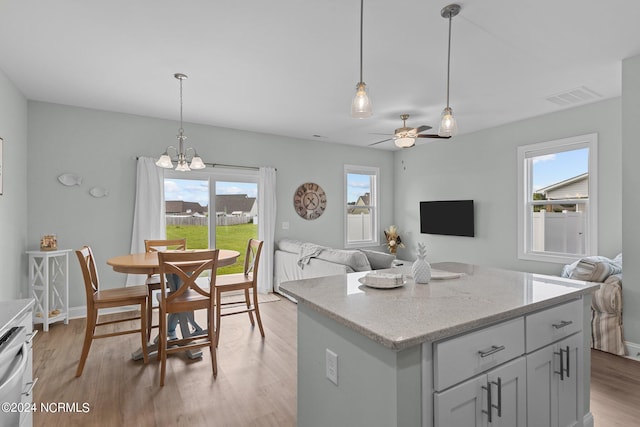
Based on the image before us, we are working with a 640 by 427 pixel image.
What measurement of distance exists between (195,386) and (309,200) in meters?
3.83

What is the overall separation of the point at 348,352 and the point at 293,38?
229cm

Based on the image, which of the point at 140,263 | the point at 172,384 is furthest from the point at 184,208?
the point at 172,384

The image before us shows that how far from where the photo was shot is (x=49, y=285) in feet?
12.9

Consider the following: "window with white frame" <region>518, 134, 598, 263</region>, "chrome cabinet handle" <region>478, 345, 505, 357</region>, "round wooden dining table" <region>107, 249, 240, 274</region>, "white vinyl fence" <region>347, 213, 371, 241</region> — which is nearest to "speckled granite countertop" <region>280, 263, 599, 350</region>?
"chrome cabinet handle" <region>478, 345, 505, 357</region>

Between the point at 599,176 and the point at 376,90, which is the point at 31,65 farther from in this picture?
the point at 599,176

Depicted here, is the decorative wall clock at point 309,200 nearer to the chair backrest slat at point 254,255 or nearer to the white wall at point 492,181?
the white wall at point 492,181

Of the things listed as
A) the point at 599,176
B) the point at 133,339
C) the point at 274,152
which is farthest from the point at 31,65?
the point at 599,176

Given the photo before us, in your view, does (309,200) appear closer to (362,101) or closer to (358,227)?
(358,227)

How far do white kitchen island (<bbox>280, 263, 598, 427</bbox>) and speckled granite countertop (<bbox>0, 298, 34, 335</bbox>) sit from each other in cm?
114

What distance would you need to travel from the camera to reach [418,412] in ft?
3.85

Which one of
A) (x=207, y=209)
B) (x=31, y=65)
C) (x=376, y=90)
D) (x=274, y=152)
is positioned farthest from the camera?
(x=274, y=152)

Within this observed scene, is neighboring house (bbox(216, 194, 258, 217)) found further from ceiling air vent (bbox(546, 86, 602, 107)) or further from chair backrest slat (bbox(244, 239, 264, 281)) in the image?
ceiling air vent (bbox(546, 86, 602, 107))

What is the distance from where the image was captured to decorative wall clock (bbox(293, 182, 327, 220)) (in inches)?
227

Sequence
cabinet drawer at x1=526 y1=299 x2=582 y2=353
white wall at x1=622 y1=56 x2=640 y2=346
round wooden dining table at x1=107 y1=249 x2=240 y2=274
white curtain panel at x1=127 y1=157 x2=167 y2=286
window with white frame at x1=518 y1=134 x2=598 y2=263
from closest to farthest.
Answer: cabinet drawer at x1=526 y1=299 x2=582 y2=353 < round wooden dining table at x1=107 y1=249 x2=240 y2=274 < white wall at x1=622 y1=56 x2=640 y2=346 < window with white frame at x1=518 y1=134 x2=598 y2=263 < white curtain panel at x1=127 y1=157 x2=167 y2=286
